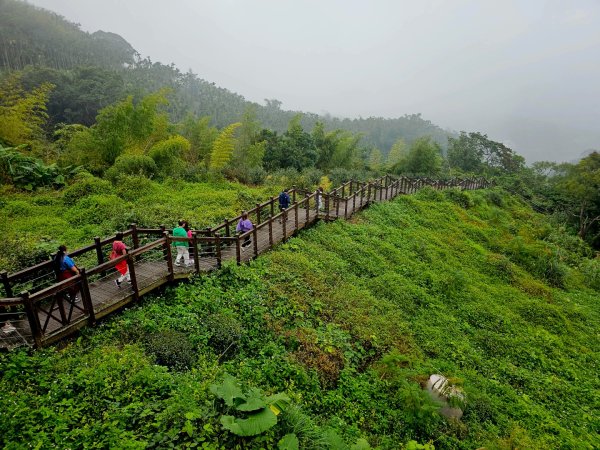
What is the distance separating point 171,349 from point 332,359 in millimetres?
3224

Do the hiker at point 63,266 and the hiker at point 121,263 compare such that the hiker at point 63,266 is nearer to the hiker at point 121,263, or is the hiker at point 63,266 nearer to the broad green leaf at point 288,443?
the hiker at point 121,263

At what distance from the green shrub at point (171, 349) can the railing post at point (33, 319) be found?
1.59 metres

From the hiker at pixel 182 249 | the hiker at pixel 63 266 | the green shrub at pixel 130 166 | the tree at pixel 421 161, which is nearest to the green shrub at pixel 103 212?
the green shrub at pixel 130 166

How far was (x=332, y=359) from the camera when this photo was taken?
7219 mm

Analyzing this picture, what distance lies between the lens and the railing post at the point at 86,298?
20.2 ft

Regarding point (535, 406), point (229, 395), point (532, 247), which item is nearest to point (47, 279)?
point (229, 395)

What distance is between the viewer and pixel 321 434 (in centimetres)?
491

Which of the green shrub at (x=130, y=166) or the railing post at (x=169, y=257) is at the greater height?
the green shrub at (x=130, y=166)

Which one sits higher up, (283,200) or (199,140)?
(199,140)

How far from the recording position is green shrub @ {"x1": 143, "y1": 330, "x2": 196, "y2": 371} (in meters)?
5.91

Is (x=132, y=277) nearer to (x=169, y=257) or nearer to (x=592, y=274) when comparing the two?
(x=169, y=257)

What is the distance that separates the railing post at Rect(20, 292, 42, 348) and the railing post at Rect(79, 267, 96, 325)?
81 centimetres

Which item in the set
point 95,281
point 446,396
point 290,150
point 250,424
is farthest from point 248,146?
point 250,424

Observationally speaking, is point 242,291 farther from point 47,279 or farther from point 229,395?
point 47,279
